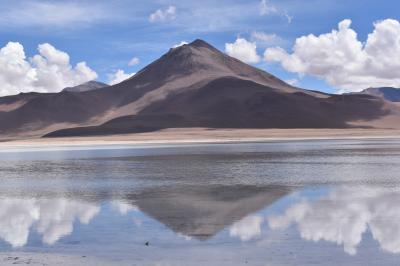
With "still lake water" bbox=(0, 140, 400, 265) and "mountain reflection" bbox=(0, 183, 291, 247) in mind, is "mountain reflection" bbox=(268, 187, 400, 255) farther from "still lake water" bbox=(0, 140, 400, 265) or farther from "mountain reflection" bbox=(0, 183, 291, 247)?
"mountain reflection" bbox=(0, 183, 291, 247)

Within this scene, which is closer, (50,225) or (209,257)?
(209,257)

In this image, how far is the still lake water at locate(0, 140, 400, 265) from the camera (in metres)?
11.9

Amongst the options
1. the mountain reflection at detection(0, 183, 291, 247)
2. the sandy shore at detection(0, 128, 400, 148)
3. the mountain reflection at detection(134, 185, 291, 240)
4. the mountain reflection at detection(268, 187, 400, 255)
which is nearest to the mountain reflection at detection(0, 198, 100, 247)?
the mountain reflection at detection(0, 183, 291, 247)

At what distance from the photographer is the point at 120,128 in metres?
172

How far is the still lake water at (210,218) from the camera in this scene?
11859 mm

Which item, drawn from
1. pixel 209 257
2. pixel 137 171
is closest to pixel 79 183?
pixel 137 171

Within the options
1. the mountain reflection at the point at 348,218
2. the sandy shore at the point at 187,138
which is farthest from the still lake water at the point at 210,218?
the sandy shore at the point at 187,138

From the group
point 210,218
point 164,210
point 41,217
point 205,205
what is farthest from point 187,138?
point 210,218

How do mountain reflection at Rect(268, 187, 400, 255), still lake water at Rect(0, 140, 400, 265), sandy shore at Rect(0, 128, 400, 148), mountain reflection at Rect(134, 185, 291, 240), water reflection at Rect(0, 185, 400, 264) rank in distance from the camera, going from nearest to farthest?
still lake water at Rect(0, 140, 400, 265) → water reflection at Rect(0, 185, 400, 264) → mountain reflection at Rect(268, 187, 400, 255) → mountain reflection at Rect(134, 185, 291, 240) → sandy shore at Rect(0, 128, 400, 148)

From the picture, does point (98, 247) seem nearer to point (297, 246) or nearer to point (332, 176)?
point (297, 246)

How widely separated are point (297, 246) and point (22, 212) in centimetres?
966

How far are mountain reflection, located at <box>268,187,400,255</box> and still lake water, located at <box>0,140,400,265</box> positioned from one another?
1.1 inches

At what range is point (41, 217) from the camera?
55.5 ft

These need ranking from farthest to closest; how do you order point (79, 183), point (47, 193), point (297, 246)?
point (79, 183) < point (47, 193) < point (297, 246)
